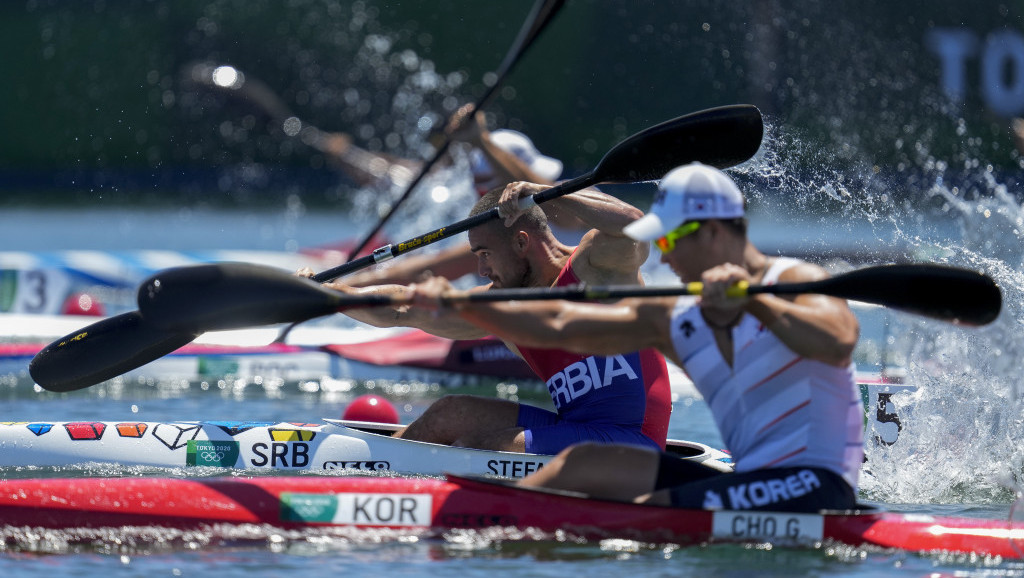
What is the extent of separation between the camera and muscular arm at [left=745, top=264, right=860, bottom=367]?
12.5ft

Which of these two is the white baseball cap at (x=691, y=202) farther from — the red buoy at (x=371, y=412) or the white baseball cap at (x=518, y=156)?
the white baseball cap at (x=518, y=156)

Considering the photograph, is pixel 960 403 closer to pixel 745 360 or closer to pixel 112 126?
pixel 745 360

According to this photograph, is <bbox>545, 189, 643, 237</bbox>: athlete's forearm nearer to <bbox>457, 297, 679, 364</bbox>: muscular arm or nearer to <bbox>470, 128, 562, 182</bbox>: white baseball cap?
<bbox>457, 297, 679, 364</bbox>: muscular arm

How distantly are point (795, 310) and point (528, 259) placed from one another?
1.78 meters

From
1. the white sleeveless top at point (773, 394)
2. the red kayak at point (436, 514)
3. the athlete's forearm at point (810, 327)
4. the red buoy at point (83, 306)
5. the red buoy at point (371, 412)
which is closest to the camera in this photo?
the athlete's forearm at point (810, 327)

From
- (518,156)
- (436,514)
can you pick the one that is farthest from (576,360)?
(518,156)

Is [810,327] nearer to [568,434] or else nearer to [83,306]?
[568,434]

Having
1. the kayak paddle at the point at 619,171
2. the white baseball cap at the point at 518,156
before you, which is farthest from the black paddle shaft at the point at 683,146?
the white baseball cap at the point at 518,156

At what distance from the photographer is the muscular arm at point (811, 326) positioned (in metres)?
3.82

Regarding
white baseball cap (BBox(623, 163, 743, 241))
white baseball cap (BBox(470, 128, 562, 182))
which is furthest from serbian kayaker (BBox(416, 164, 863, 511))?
white baseball cap (BBox(470, 128, 562, 182))

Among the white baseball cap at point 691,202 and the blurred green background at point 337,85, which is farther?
the blurred green background at point 337,85

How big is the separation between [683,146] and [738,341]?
2.09 m

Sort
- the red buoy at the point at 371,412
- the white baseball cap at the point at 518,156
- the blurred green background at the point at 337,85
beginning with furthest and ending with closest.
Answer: the blurred green background at the point at 337,85 → the white baseball cap at the point at 518,156 → the red buoy at the point at 371,412

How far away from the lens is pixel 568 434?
5371 millimetres
